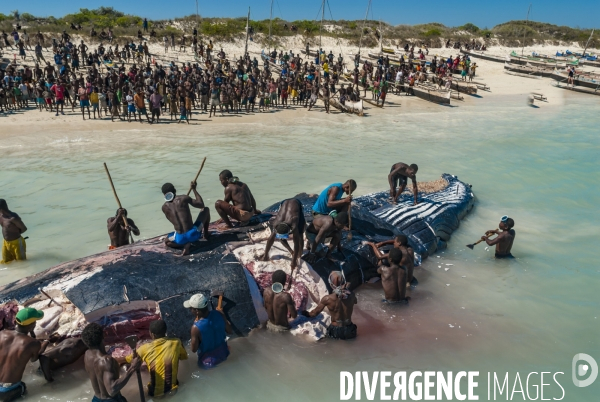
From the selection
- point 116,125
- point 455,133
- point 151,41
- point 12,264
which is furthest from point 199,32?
point 12,264

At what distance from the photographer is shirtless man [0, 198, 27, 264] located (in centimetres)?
818

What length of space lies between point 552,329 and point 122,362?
247 inches

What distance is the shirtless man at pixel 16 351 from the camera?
5074mm

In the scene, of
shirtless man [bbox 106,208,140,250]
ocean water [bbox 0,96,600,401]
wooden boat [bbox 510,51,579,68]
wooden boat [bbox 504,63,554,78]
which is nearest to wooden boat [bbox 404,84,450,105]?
ocean water [bbox 0,96,600,401]

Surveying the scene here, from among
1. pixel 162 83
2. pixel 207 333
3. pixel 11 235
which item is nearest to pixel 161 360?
pixel 207 333

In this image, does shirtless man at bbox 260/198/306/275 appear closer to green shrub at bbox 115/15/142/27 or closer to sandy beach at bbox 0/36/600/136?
sandy beach at bbox 0/36/600/136

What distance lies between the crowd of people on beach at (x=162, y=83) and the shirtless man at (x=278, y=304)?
1525 centimetres

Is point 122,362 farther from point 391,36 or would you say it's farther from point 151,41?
point 391,36

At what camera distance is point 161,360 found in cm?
529

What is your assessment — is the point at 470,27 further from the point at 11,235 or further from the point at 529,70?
the point at 11,235

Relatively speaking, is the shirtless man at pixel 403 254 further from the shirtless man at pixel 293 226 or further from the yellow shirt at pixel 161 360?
the yellow shirt at pixel 161 360

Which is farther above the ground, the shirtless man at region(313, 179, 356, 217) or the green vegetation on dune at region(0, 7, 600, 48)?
the green vegetation on dune at region(0, 7, 600, 48)

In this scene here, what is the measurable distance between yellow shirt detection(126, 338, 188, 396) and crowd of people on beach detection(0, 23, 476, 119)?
630 inches

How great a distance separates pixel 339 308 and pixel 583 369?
3452 mm
